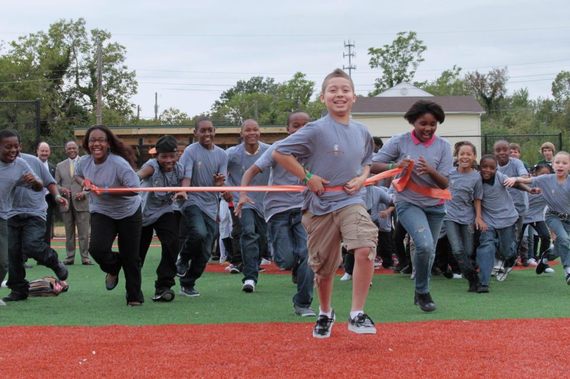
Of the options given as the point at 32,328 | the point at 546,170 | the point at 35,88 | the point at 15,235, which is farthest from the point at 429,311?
the point at 35,88

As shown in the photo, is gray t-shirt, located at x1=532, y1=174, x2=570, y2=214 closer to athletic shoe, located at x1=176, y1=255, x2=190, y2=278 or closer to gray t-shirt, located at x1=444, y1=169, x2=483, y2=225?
gray t-shirt, located at x1=444, y1=169, x2=483, y2=225

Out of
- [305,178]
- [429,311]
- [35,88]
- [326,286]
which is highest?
[35,88]

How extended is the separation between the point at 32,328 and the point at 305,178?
9.71 feet

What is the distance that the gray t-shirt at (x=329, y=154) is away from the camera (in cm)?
692

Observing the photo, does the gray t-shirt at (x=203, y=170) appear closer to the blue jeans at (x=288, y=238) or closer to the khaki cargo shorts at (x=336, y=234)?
the blue jeans at (x=288, y=238)

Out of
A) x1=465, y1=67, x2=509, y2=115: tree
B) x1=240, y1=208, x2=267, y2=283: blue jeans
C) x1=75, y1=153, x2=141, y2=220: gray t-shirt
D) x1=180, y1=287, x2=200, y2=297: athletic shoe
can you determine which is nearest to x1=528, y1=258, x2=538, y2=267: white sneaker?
x1=240, y1=208, x2=267, y2=283: blue jeans

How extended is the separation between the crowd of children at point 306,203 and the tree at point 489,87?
7648cm

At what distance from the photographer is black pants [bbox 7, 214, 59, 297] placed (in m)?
10.1

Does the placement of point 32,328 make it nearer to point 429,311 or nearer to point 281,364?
point 281,364

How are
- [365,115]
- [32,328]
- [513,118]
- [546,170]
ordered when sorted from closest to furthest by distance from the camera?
1. [32,328]
2. [546,170]
3. [365,115]
4. [513,118]

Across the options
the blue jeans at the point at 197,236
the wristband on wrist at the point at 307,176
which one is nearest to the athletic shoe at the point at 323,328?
the wristband on wrist at the point at 307,176

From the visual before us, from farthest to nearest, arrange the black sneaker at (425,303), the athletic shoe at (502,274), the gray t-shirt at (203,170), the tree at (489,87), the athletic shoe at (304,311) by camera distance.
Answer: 1. the tree at (489,87)
2. the athletic shoe at (502,274)
3. the gray t-shirt at (203,170)
4. the black sneaker at (425,303)
5. the athletic shoe at (304,311)

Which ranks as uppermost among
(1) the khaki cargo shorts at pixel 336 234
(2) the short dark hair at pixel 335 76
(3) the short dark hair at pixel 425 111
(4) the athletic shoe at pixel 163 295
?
(2) the short dark hair at pixel 335 76

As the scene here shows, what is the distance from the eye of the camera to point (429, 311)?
28.9ft
